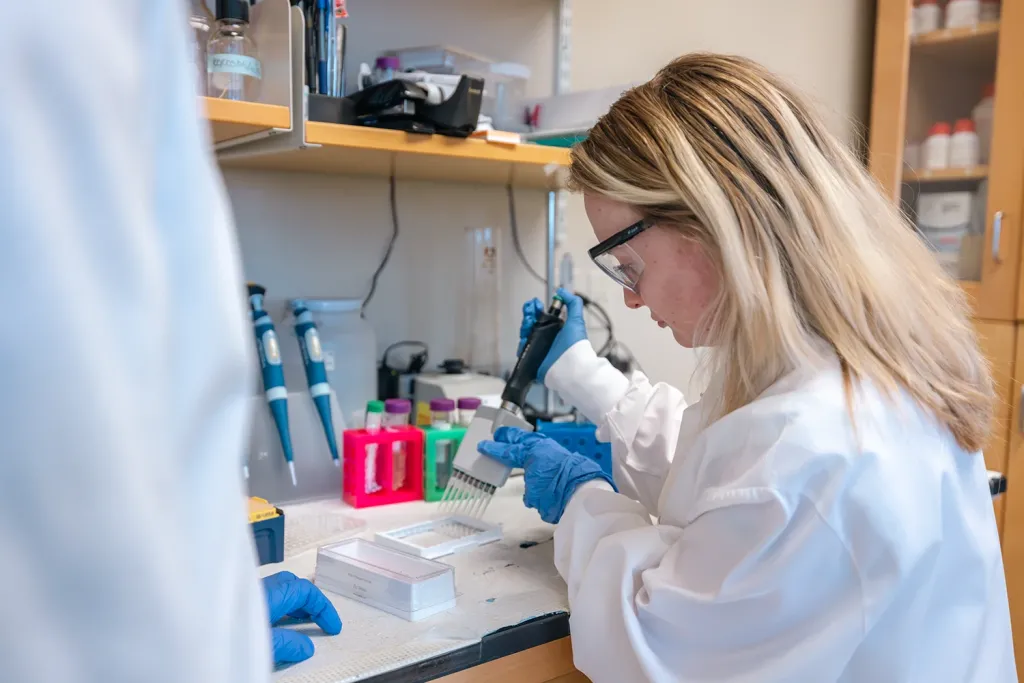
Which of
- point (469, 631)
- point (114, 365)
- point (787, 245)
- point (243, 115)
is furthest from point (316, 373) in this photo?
point (114, 365)

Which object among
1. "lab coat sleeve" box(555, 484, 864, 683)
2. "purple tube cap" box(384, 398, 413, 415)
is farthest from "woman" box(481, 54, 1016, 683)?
"purple tube cap" box(384, 398, 413, 415)

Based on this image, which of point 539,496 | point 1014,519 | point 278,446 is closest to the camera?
point 539,496

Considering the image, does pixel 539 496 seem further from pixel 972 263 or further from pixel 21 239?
pixel 972 263

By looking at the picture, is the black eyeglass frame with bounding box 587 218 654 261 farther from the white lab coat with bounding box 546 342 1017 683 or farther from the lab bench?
the lab bench

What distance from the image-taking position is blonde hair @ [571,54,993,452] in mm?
818

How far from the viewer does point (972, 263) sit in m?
2.00

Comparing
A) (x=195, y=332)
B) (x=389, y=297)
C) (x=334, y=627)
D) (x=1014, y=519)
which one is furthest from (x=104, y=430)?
(x=1014, y=519)

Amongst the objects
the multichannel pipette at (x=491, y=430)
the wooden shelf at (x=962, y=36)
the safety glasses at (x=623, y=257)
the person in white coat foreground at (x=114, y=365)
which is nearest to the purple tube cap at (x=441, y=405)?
the multichannel pipette at (x=491, y=430)

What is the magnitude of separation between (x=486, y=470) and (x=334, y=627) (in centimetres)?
34

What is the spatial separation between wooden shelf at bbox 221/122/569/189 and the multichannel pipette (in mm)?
278

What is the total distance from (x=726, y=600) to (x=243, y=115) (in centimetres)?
83

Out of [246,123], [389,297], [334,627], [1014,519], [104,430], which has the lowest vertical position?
[1014,519]

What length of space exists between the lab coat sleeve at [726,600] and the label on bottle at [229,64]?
788 mm

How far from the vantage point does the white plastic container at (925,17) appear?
210 centimetres
